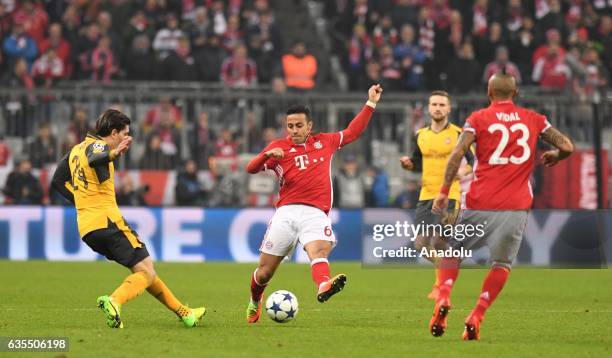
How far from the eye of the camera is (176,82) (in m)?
24.2

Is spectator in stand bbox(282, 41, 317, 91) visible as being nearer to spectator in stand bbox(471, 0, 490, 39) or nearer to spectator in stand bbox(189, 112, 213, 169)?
spectator in stand bbox(189, 112, 213, 169)

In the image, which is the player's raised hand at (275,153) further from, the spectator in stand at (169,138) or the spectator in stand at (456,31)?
the spectator in stand at (456,31)

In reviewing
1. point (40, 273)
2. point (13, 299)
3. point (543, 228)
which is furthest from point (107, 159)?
point (543, 228)

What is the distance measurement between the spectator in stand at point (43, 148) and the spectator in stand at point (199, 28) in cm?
437

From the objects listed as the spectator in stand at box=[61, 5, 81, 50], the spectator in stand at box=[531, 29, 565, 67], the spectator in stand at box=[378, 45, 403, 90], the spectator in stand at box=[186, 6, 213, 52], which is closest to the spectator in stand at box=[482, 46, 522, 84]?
the spectator in stand at box=[531, 29, 565, 67]

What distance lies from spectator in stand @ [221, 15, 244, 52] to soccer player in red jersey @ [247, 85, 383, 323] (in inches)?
531

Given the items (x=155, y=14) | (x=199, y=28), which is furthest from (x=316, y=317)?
(x=155, y=14)

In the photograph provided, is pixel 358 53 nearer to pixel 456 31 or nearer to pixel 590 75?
pixel 456 31

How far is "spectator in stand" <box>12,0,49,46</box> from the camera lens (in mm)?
25312

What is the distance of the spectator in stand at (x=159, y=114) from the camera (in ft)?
72.9

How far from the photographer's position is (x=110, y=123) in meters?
11.4

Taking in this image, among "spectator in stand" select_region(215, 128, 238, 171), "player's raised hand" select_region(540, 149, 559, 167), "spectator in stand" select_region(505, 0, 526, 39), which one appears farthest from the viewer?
"spectator in stand" select_region(505, 0, 526, 39)

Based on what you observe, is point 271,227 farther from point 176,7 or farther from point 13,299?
point 176,7

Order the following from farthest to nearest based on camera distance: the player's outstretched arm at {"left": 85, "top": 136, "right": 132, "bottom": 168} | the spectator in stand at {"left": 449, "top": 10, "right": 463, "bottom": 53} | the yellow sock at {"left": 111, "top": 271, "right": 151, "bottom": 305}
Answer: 1. the spectator in stand at {"left": 449, "top": 10, "right": 463, "bottom": 53}
2. the yellow sock at {"left": 111, "top": 271, "right": 151, "bottom": 305}
3. the player's outstretched arm at {"left": 85, "top": 136, "right": 132, "bottom": 168}
